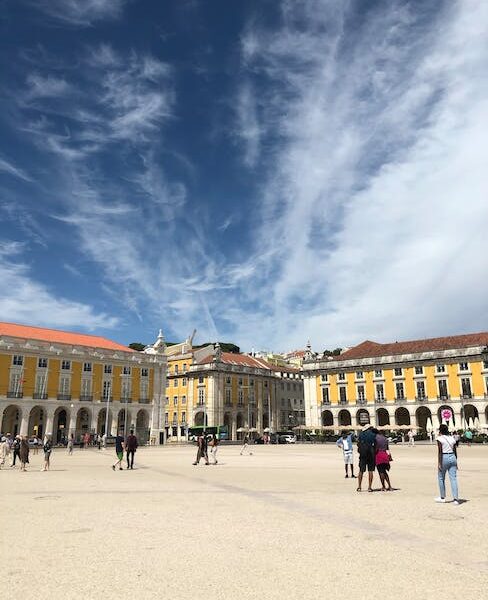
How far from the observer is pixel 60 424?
2569 inches

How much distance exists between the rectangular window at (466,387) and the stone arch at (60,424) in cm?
5212

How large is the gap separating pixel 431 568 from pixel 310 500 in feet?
→ 19.9

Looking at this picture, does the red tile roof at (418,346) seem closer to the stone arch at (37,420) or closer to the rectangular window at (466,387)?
the rectangular window at (466,387)

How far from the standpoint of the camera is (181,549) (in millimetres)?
7137

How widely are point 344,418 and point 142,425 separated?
31.9 metres

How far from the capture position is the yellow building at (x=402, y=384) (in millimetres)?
69375

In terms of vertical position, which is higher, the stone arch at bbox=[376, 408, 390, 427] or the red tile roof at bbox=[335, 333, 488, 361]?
the red tile roof at bbox=[335, 333, 488, 361]

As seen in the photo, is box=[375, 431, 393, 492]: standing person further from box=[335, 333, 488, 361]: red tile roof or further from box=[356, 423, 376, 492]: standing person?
box=[335, 333, 488, 361]: red tile roof

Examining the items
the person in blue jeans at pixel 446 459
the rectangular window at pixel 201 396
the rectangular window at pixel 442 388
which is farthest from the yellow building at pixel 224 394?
the person in blue jeans at pixel 446 459

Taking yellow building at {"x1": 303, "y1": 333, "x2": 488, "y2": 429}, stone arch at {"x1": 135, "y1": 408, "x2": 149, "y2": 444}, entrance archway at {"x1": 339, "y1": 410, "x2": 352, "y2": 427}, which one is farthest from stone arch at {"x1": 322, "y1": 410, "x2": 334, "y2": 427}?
stone arch at {"x1": 135, "y1": 408, "x2": 149, "y2": 444}

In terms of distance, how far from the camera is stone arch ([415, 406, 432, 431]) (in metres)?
73.3

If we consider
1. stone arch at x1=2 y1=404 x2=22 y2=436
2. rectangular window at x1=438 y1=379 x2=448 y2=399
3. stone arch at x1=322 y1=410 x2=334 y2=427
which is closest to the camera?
stone arch at x1=2 y1=404 x2=22 y2=436

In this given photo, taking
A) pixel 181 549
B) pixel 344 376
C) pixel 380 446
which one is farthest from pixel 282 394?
pixel 181 549

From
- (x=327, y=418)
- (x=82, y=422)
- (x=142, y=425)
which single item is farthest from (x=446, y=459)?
(x=327, y=418)
